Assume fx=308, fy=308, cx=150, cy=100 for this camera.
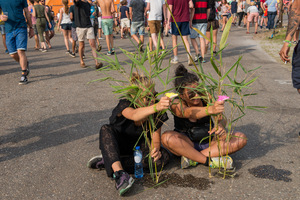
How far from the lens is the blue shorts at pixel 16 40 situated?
19.9ft

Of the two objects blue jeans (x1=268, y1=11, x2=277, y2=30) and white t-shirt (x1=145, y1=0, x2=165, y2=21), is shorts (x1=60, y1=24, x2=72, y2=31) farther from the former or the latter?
blue jeans (x1=268, y1=11, x2=277, y2=30)

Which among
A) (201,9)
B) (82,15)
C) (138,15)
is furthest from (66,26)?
(201,9)

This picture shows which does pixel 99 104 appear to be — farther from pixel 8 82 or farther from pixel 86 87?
pixel 8 82

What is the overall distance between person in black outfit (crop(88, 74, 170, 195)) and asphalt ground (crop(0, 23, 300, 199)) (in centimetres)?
16

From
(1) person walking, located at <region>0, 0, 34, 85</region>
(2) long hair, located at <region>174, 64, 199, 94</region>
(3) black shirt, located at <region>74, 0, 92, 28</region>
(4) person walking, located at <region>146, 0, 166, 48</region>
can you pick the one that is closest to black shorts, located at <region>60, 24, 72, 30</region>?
(3) black shirt, located at <region>74, 0, 92, 28</region>

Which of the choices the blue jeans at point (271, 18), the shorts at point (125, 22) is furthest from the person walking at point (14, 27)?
the blue jeans at point (271, 18)

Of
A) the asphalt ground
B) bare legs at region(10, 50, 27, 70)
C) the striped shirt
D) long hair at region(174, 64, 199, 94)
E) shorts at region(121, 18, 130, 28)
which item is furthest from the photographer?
shorts at region(121, 18, 130, 28)

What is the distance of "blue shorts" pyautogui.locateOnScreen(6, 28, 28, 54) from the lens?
6.06 meters

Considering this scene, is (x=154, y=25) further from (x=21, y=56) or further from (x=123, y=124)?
(x=123, y=124)

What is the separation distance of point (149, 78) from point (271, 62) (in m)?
6.61

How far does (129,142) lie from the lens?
296cm

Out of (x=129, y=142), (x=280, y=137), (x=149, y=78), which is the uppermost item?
(x=149, y=78)

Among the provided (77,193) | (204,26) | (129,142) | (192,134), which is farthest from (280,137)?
(204,26)

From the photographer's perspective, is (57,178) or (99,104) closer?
(57,178)
